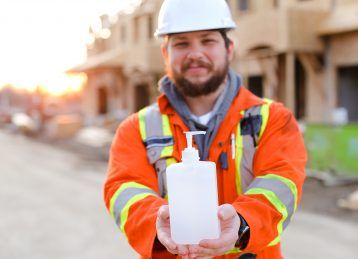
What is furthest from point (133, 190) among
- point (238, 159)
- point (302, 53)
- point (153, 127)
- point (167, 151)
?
point (302, 53)

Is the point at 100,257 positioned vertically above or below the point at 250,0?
Result: below

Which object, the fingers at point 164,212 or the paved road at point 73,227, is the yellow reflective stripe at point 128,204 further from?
the paved road at point 73,227

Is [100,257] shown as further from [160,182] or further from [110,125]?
[110,125]

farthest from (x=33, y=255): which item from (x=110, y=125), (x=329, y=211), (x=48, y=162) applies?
(x=110, y=125)

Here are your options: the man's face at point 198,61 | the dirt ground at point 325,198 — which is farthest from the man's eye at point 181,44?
the dirt ground at point 325,198

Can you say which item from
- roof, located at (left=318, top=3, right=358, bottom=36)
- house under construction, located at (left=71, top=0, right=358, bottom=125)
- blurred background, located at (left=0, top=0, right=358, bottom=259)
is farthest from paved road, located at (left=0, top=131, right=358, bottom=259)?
roof, located at (left=318, top=3, right=358, bottom=36)

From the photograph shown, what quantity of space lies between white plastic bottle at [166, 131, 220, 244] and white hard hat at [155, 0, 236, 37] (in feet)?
2.27

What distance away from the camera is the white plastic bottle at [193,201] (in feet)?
5.43

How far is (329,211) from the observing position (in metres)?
8.75

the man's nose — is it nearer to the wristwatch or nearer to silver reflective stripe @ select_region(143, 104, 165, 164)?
silver reflective stripe @ select_region(143, 104, 165, 164)

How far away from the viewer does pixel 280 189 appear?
77.2 inches

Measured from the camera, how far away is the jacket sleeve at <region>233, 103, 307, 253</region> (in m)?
1.87

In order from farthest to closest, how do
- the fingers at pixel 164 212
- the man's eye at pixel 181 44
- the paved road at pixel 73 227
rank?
1. the paved road at pixel 73 227
2. the man's eye at pixel 181 44
3. the fingers at pixel 164 212

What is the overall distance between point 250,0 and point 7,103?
43823mm
